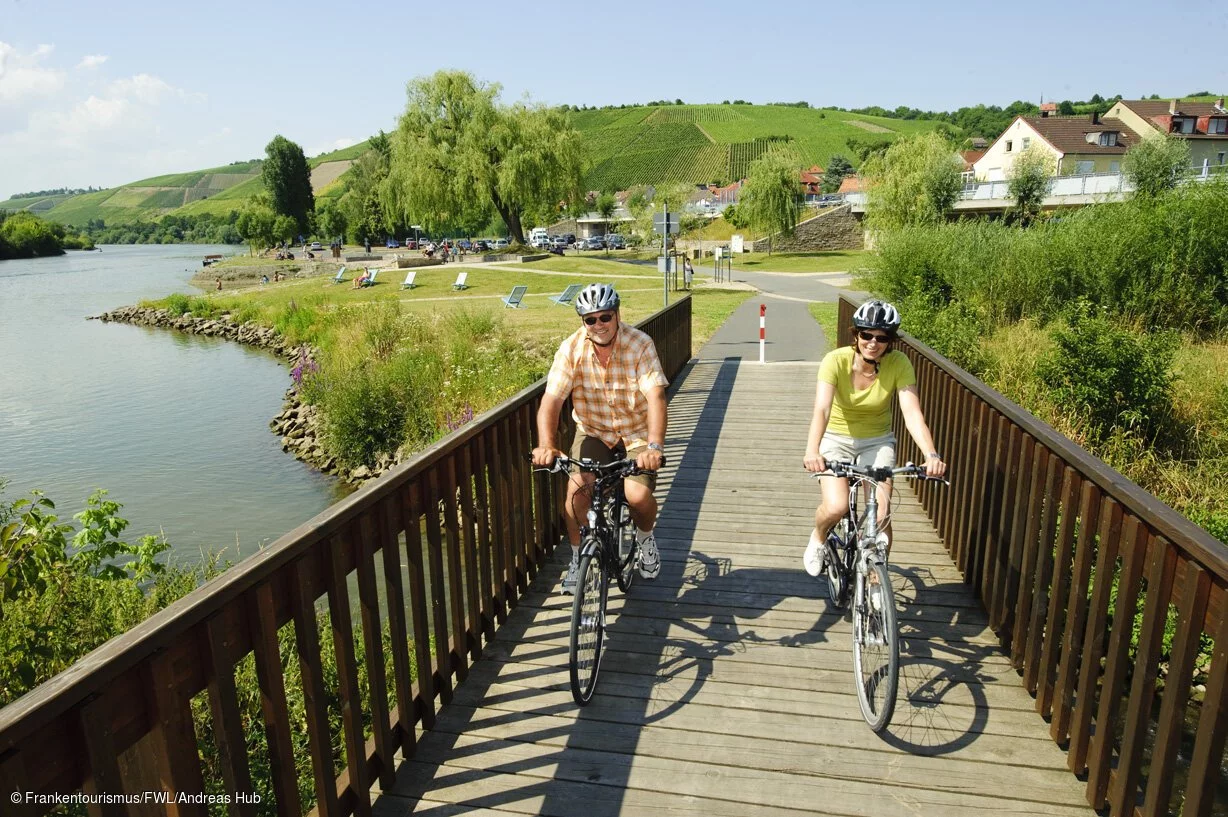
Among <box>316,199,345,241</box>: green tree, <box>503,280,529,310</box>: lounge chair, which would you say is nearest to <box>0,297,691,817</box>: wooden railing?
<box>503,280,529,310</box>: lounge chair

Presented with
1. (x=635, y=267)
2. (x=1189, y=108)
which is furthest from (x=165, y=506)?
(x=1189, y=108)

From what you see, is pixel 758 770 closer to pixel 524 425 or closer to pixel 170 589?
pixel 524 425

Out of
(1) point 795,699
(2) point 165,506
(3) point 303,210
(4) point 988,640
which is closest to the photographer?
(1) point 795,699

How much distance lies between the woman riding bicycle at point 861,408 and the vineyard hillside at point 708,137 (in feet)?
403

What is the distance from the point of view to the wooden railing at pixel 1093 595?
2414 millimetres

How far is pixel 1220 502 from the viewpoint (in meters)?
9.08

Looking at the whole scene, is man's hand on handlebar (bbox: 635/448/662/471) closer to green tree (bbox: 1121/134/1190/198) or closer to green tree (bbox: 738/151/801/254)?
green tree (bbox: 1121/134/1190/198)

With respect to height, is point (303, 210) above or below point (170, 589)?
above

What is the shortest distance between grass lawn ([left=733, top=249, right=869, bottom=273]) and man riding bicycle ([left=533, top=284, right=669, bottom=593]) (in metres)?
40.0

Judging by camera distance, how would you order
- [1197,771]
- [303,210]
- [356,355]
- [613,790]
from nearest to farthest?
[1197,771], [613,790], [356,355], [303,210]

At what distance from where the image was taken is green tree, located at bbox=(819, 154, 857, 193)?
Result: 112 meters

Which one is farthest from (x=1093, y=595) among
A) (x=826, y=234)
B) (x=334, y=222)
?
(x=334, y=222)

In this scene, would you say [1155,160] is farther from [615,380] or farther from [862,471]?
[615,380]

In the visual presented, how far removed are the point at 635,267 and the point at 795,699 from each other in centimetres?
4226
